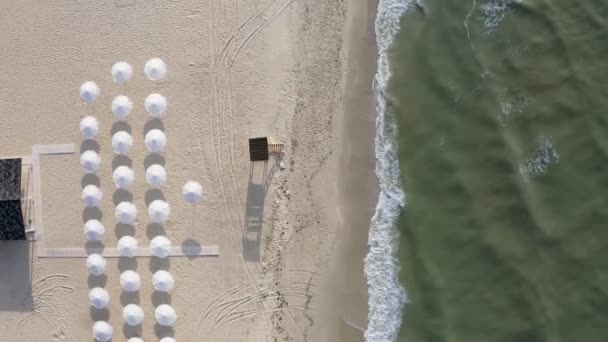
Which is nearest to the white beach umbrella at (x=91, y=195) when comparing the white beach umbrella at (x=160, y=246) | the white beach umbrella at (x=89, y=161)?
the white beach umbrella at (x=89, y=161)

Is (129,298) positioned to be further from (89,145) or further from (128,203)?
(89,145)

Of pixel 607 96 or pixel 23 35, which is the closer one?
pixel 607 96

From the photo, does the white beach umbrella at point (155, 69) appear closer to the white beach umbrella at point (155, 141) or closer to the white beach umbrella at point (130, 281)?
the white beach umbrella at point (155, 141)

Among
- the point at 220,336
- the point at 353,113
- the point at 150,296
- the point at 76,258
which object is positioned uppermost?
the point at 353,113

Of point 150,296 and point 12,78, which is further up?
point 12,78

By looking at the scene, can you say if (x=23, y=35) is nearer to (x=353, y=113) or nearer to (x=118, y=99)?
(x=118, y=99)

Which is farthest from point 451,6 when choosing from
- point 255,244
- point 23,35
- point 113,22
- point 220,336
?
point 23,35
